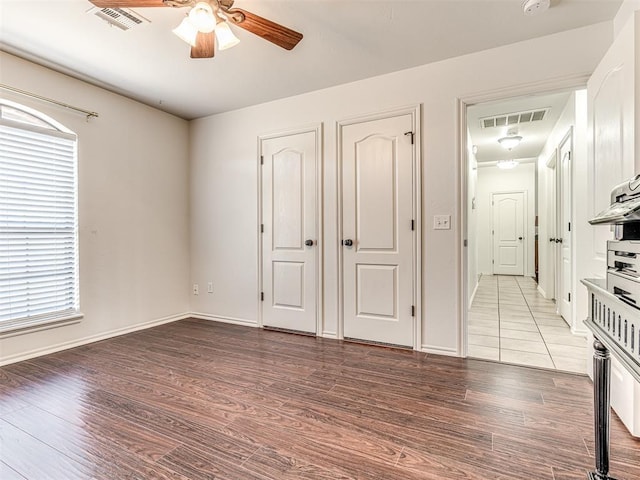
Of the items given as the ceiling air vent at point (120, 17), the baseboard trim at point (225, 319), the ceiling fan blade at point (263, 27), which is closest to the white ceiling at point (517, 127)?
the ceiling fan blade at point (263, 27)

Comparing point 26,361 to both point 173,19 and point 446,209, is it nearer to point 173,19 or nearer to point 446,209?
point 173,19

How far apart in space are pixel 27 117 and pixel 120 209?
108 cm

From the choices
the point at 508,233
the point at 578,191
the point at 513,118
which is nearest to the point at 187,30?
the point at 578,191

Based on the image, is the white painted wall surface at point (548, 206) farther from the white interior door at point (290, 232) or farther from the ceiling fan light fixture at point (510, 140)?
the white interior door at point (290, 232)

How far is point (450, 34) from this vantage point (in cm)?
248

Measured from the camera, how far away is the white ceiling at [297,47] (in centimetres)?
220

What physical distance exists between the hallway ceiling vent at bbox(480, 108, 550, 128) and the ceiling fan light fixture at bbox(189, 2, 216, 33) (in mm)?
3792

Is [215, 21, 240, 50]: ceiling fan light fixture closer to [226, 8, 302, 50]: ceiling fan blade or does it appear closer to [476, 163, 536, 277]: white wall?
[226, 8, 302, 50]: ceiling fan blade

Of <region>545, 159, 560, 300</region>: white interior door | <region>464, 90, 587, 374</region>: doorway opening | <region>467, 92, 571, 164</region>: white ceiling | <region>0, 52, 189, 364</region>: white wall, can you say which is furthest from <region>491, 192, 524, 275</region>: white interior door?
<region>0, 52, 189, 364</region>: white wall

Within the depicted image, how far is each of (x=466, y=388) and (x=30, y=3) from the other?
149 inches

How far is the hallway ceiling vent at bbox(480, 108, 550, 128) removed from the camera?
4250 mm

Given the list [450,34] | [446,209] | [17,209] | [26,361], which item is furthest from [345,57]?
[26,361]

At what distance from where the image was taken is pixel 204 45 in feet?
6.93

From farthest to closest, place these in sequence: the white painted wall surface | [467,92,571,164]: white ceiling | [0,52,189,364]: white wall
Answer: the white painted wall surface < [467,92,571,164]: white ceiling < [0,52,189,364]: white wall
